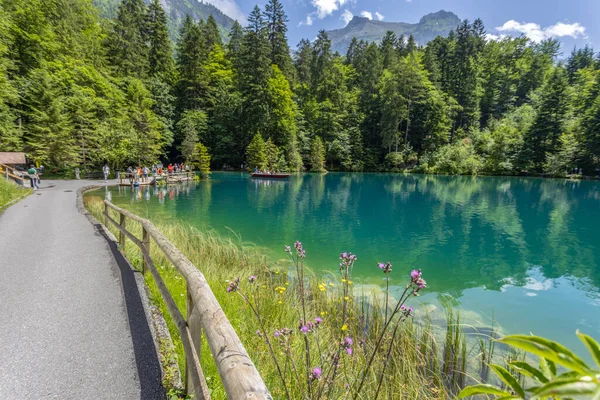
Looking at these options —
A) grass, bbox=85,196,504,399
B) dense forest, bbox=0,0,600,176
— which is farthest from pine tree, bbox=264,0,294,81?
grass, bbox=85,196,504,399

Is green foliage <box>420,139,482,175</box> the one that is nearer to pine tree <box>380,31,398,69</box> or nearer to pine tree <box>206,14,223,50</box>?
pine tree <box>380,31,398,69</box>

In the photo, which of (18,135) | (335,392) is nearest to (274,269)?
(335,392)

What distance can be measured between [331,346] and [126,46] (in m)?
47.8

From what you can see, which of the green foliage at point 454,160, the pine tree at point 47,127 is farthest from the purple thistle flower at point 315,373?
the green foliage at point 454,160

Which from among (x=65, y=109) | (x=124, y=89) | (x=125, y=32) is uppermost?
(x=125, y=32)

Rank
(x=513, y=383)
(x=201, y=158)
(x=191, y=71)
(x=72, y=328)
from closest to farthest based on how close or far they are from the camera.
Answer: (x=513, y=383) → (x=72, y=328) → (x=201, y=158) → (x=191, y=71)

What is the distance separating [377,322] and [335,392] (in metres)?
1.93

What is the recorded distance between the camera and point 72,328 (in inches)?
136

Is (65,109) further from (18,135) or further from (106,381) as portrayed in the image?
(106,381)

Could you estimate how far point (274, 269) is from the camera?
734 cm

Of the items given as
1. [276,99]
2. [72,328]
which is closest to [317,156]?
[276,99]

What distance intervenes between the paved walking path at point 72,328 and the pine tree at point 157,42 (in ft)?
156

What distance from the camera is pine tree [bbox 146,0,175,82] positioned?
46000 mm

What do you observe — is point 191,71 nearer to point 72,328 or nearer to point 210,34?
point 210,34
